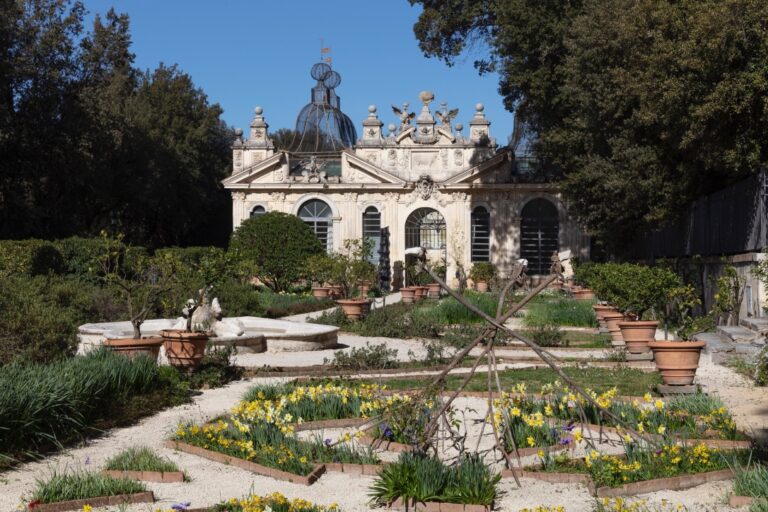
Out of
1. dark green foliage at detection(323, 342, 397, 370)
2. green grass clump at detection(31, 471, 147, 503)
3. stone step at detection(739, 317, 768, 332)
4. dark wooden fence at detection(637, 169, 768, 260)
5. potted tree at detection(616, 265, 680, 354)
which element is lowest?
green grass clump at detection(31, 471, 147, 503)

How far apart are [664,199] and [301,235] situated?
50.8 feet

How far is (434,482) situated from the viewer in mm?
5809

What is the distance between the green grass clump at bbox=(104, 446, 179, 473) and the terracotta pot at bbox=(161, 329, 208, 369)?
14.2ft

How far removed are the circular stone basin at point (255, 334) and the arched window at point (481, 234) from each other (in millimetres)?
25482

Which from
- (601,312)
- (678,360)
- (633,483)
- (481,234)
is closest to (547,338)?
(601,312)

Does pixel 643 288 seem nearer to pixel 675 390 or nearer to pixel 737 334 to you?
pixel 737 334

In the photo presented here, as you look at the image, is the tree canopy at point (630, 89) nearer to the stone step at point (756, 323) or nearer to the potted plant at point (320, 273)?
the stone step at point (756, 323)

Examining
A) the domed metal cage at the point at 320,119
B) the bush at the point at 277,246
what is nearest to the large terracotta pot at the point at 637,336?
the bush at the point at 277,246

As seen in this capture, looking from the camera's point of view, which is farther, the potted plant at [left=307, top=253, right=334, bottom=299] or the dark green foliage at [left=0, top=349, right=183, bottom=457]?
the potted plant at [left=307, top=253, right=334, bottom=299]

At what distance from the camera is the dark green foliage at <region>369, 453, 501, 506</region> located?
5777mm

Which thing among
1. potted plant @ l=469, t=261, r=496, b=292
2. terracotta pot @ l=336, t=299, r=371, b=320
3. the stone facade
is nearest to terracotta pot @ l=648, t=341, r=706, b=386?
terracotta pot @ l=336, t=299, r=371, b=320

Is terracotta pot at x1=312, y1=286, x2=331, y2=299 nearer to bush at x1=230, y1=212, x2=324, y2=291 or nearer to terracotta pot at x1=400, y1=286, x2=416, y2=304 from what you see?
terracotta pot at x1=400, y1=286, x2=416, y2=304

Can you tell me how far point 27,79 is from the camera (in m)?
29.5

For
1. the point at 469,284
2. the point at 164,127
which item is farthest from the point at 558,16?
the point at 164,127
